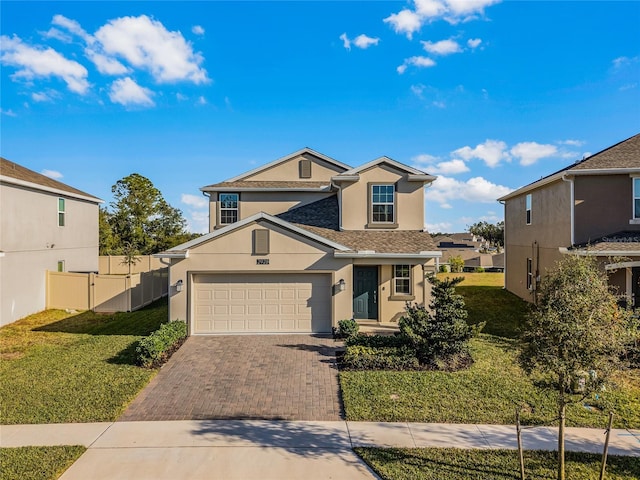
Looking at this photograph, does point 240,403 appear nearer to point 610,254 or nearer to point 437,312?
point 437,312

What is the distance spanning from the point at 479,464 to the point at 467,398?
8.03ft

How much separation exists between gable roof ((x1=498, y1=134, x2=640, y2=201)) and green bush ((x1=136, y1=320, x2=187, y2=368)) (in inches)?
593

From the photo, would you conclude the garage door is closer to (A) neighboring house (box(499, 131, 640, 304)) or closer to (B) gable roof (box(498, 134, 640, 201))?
(A) neighboring house (box(499, 131, 640, 304))

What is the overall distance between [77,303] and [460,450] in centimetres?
1772

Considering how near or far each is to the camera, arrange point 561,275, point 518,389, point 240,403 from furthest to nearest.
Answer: point 518,389 < point 240,403 < point 561,275

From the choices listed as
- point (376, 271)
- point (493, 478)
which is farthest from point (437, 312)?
point (493, 478)

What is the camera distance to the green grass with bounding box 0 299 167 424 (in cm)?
781

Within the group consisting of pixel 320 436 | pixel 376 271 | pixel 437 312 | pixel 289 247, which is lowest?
pixel 320 436

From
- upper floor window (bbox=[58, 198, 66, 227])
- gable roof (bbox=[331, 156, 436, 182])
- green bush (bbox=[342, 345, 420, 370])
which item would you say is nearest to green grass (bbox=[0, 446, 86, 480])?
green bush (bbox=[342, 345, 420, 370])

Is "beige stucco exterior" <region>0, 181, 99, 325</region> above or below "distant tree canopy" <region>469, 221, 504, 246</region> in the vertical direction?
below

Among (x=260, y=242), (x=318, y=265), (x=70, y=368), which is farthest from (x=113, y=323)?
(x=318, y=265)

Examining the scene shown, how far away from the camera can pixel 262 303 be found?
13344 mm

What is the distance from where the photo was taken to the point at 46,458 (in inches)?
241

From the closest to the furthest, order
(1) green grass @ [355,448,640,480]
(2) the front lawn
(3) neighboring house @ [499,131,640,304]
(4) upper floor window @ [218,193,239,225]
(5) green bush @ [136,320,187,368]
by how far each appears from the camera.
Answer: (1) green grass @ [355,448,640,480] < (2) the front lawn < (5) green bush @ [136,320,187,368] < (3) neighboring house @ [499,131,640,304] < (4) upper floor window @ [218,193,239,225]
